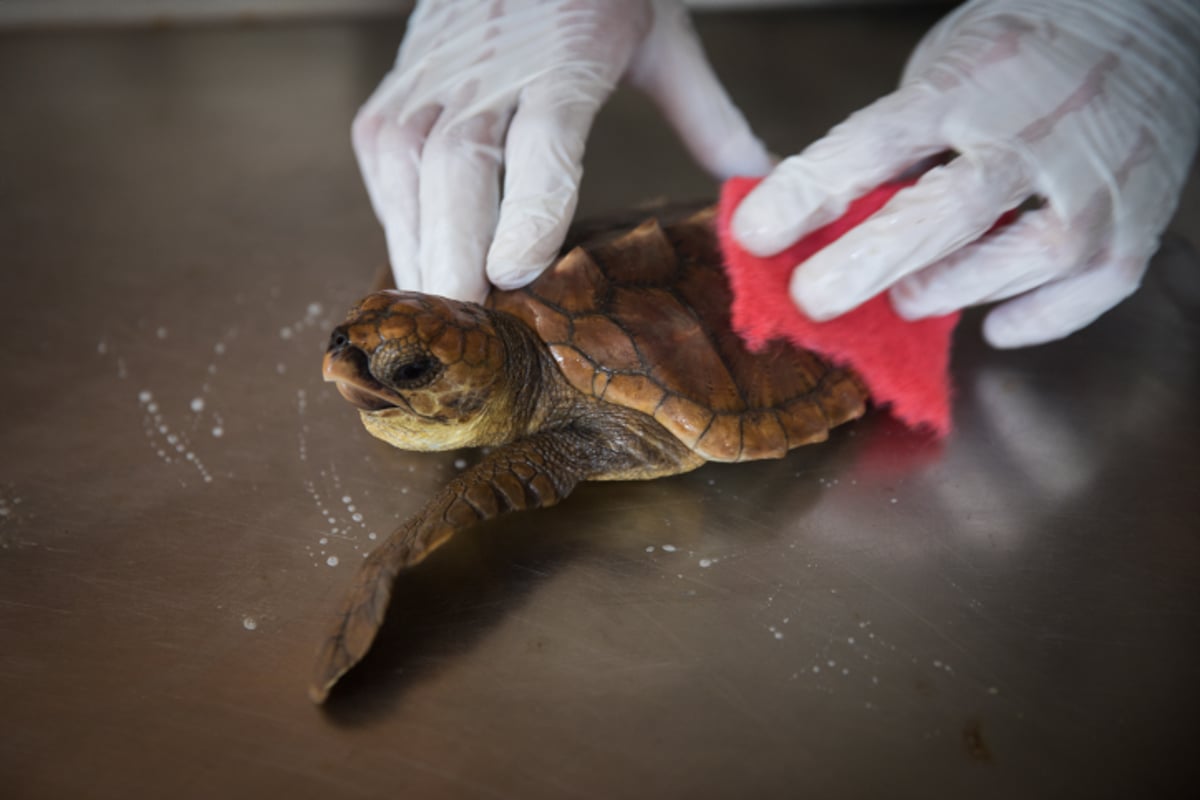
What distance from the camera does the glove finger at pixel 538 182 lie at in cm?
126

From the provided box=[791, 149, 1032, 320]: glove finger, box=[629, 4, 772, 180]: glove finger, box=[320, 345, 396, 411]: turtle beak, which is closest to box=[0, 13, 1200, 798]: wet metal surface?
box=[320, 345, 396, 411]: turtle beak

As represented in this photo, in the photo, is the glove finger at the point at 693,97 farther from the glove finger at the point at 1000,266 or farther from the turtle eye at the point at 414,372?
the turtle eye at the point at 414,372

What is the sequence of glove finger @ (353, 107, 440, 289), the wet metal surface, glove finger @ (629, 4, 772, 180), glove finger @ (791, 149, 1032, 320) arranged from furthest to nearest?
glove finger @ (629, 4, 772, 180)
glove finger @ (353, 107, 440, 289)
glove finger @ (791, 149, 1032, 320)
the wet metal surface

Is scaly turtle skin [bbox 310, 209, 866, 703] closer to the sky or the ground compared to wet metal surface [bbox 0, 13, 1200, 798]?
closer to the sky

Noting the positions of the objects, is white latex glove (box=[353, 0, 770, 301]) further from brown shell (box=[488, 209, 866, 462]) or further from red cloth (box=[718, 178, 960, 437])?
red cloth (box=[718, 178, 960, 437])

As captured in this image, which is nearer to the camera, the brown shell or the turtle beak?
the turtle beak

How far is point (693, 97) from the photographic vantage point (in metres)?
Answer: 1.67

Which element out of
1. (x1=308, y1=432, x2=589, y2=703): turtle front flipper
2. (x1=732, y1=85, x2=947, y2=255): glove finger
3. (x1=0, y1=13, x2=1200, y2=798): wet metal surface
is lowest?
(x1=0, y1=13, x2=1200, y2=798): wet metal surface

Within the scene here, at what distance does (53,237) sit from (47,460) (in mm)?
855

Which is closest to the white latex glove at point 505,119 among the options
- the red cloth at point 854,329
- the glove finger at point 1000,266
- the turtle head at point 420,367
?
the turtle head at point 420,367

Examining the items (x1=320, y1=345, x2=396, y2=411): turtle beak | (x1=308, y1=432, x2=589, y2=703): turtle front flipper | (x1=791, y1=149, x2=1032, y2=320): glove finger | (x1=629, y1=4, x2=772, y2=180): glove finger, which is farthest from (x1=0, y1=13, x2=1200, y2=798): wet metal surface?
(x1=629, y1=4, x2=772, y2=180): glove finger

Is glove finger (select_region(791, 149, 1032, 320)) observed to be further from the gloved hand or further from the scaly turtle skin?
the scaly turtle skin

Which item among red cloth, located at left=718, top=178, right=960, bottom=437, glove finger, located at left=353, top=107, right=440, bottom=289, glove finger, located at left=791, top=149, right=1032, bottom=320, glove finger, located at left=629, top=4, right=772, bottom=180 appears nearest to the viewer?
glove finger, located at left=791, top=149, right=1032, bottom=320

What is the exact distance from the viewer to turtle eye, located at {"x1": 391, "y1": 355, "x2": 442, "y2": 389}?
3.64 ft
